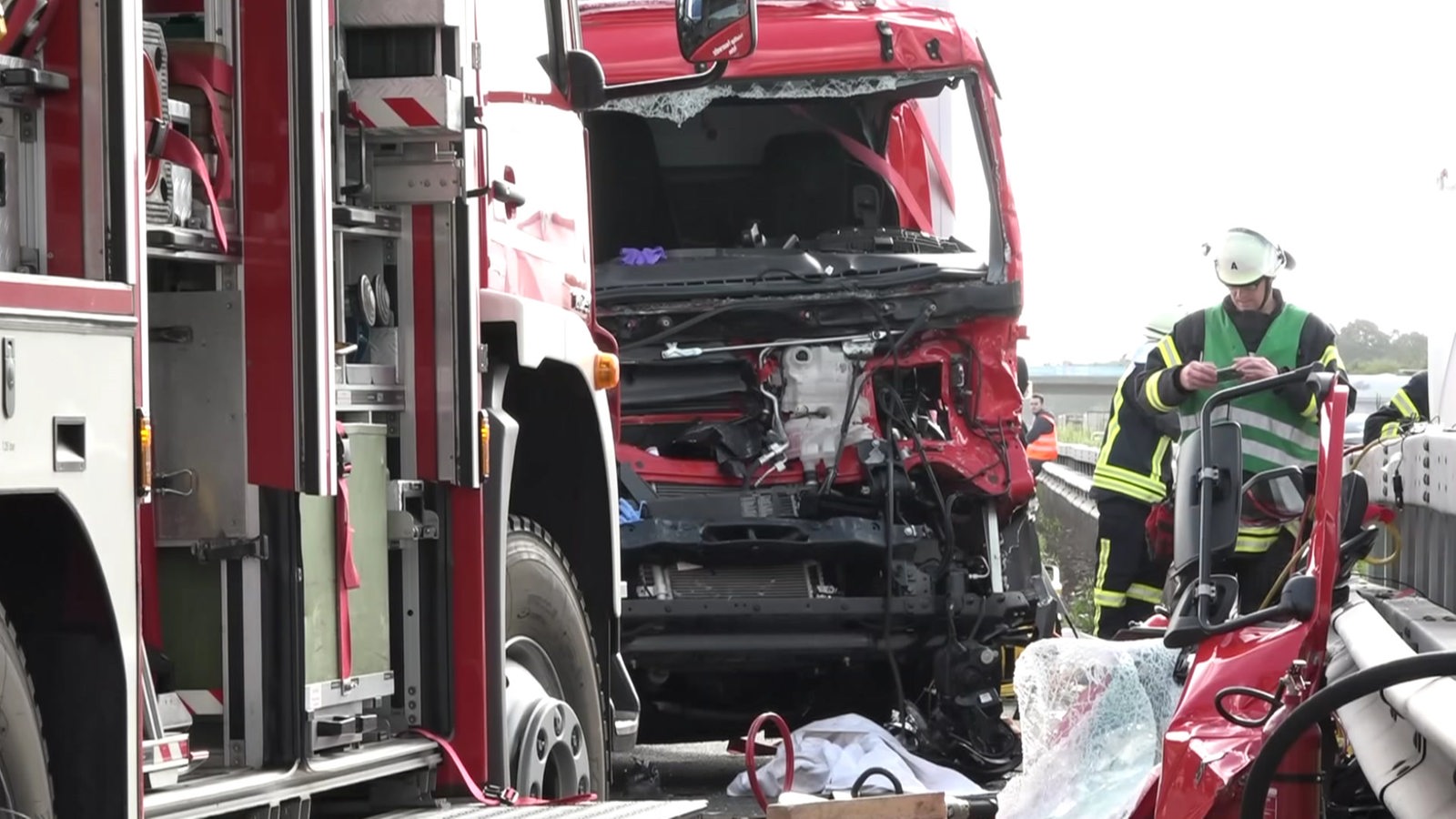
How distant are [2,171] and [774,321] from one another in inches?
222

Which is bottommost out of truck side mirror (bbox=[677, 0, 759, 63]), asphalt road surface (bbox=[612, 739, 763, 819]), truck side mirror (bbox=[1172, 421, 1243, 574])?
asphalt road surface (bbox=[612, 739, 763, 819])

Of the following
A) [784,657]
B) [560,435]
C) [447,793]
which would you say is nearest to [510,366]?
[560,435]

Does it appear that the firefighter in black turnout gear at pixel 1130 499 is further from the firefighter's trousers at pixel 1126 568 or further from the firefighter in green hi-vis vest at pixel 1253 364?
the firefighter in green hi-vis vest at pixel 1253 364

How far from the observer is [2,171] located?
3.39 metres

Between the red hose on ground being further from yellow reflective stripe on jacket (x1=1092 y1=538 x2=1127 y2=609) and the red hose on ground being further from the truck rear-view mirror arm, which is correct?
the truck rear-view mirror arm

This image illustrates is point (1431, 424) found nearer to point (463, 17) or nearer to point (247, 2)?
point (463, 17)

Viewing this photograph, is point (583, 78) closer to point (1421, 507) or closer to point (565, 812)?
point (565, 812)

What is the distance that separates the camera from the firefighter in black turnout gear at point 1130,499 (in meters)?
8.52

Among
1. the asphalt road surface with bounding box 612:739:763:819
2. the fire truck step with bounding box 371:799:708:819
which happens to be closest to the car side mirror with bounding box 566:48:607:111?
the fire truck step with bounding box 371:799:708:819

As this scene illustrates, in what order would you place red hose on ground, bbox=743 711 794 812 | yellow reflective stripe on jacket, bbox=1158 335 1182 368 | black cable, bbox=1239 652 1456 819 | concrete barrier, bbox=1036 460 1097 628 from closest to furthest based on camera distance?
black cable, bbox=1239 652 1456 819
red hose on ground, bbox=743 711 794 812
yellow reflective stripe on jacket, bbox=1158 335 1182 368
concrete barrier, bbox=1036 460 1097 628

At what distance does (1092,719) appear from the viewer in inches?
240

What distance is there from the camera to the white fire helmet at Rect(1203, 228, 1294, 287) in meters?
7.91

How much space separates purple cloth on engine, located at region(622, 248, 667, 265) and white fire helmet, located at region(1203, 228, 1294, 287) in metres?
2.28

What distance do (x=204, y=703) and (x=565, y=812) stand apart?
0.85 m
